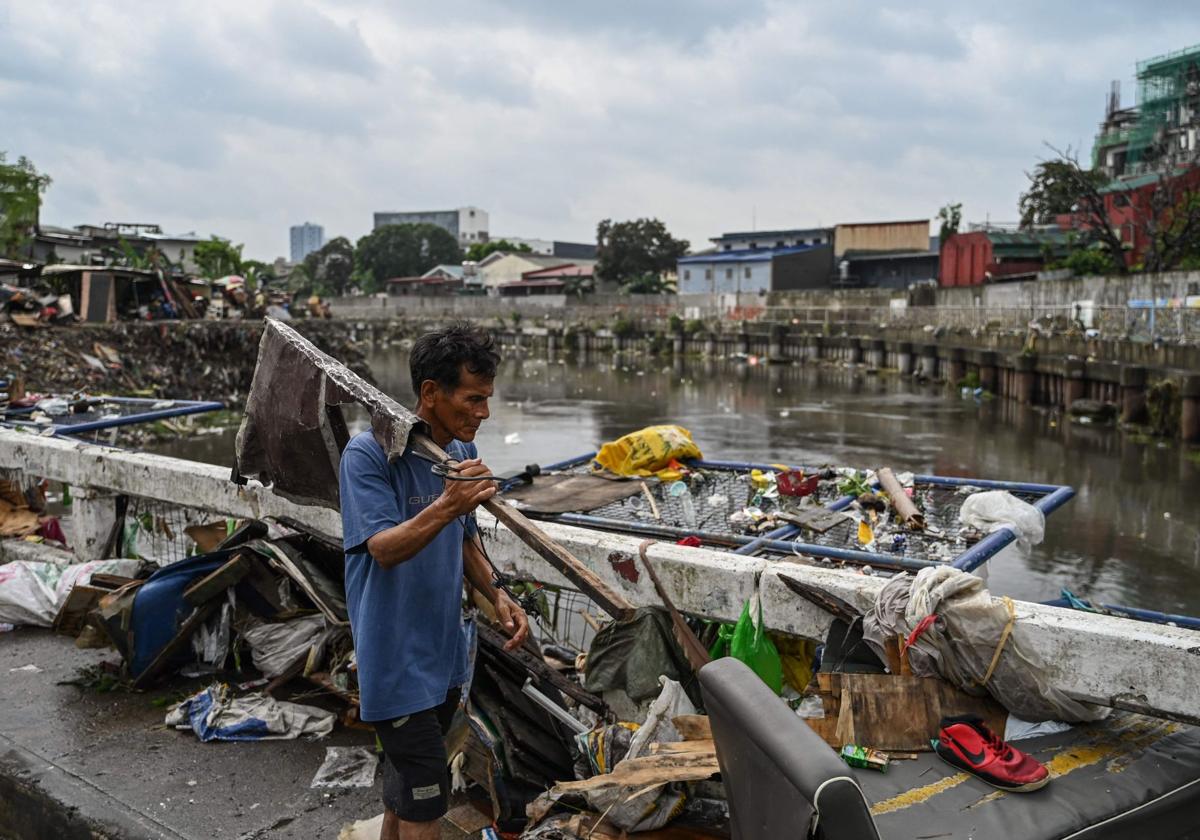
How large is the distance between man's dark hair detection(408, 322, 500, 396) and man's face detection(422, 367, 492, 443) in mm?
16

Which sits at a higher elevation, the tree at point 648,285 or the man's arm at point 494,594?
the tree at point 648,285

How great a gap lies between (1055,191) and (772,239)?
25.6m

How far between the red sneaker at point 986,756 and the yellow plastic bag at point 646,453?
12.5 ft

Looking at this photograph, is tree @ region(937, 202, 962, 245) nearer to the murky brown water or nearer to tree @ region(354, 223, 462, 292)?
the murky brown water

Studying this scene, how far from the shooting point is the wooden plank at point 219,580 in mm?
4012

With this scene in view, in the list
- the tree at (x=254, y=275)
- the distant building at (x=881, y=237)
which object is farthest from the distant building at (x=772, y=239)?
the tree at (x=254, y=275)

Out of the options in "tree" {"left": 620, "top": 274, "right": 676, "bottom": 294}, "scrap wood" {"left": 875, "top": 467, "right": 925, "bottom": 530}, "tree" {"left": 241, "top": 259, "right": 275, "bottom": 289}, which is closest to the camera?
"scrap wood" {"left": 875, "top": 467, "right": 925, "bottom": 530}

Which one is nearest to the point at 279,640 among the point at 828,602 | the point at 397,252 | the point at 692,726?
the point at 692,726

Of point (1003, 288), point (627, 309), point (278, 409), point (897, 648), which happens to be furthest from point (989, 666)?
point (627, 309)

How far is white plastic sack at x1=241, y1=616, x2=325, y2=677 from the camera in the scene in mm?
4070

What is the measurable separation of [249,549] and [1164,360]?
19492 millimetres

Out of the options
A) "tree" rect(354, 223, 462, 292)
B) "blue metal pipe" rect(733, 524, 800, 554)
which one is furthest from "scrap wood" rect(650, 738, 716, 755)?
"tree" rect(354, 223, 462, 292)

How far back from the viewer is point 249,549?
409 centimetres

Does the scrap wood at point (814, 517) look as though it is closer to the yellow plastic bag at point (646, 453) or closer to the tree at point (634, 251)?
the yellow plastic bag at point (646, 453)
